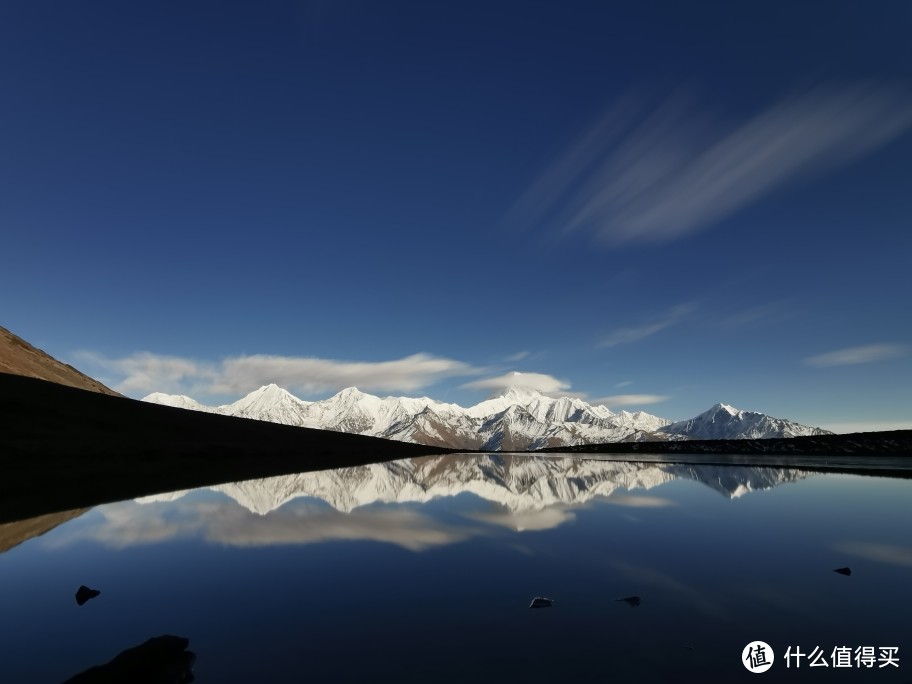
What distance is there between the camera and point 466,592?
44.8 feet

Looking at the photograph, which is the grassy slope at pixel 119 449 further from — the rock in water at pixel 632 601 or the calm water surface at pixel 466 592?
the rock in water at pixel 632 601

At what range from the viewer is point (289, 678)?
8.55 m

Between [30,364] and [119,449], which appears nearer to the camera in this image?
[119,449]

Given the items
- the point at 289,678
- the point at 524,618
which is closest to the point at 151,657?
the point at 289,678

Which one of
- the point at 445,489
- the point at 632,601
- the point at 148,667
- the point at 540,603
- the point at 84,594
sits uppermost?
the point at 632,601

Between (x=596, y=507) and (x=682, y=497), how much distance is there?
363 inches

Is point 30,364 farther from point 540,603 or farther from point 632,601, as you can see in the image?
point 632,601

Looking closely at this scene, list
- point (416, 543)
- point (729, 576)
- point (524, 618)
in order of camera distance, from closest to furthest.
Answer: point (524, 618) < point (729, 576) < point (416, 543)

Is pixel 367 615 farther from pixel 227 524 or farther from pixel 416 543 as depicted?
pixel 227 524

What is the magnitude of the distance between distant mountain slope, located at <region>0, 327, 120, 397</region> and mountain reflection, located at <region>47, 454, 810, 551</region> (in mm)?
143561

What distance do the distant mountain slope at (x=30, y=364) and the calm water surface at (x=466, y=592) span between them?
159178 millimetres
